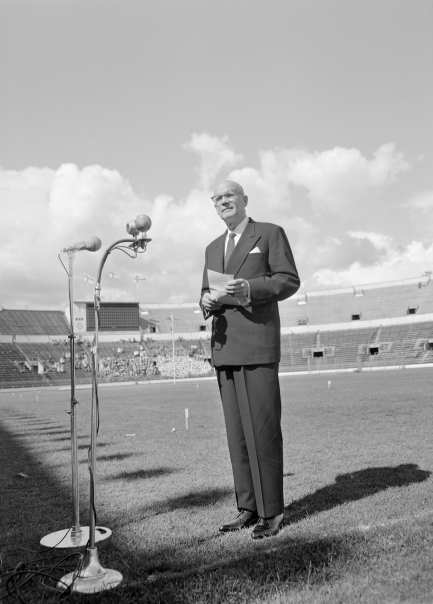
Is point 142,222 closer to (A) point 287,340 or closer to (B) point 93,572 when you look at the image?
(B) point 93,572

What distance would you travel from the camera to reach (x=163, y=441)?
9812 mm

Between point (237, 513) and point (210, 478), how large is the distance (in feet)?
5.50

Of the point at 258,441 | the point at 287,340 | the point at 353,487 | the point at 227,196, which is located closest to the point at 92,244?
the point at 227,196

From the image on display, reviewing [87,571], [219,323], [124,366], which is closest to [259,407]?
→ [219,323]

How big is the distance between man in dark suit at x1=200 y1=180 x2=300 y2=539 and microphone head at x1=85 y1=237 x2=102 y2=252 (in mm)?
970

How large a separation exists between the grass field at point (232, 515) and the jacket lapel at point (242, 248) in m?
2.04

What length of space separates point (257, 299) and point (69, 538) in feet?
7.51

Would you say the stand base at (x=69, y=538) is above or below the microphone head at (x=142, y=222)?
below

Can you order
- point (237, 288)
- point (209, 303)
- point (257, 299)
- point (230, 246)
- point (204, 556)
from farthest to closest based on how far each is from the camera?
point (230, 246) → point (209, 303) → point (257, 299) → point (237, 288) → point (204, 556)

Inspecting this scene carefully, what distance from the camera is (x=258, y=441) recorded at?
413 centimetres

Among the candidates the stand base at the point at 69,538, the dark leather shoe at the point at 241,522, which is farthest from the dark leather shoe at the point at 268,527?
the stand base at the point at 69,538

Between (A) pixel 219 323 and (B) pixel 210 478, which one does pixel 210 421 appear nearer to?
(B) pixel 210 478

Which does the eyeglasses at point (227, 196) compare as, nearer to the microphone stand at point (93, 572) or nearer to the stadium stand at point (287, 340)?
the microphone stand at point (93, 572)

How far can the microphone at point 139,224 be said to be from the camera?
3682 millimetres
